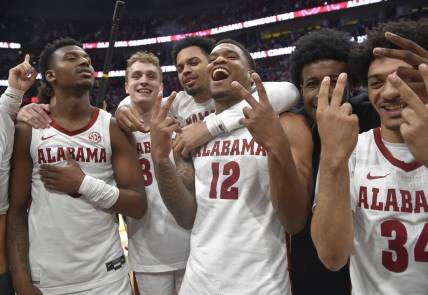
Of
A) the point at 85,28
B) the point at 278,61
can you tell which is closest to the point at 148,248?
the point at 278,61

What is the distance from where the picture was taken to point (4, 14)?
2214cm

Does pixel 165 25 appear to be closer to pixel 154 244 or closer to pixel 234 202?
pixel 154 244

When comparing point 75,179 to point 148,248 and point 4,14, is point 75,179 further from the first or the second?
point 4,14

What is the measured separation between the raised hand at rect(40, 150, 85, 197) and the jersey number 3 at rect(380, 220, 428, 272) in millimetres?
1525

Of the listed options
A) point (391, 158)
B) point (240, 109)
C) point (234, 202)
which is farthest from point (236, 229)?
point (391, 158)

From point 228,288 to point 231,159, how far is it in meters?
0.60

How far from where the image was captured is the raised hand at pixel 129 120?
2.33m

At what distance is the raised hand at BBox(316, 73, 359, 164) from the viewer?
51.2 inches

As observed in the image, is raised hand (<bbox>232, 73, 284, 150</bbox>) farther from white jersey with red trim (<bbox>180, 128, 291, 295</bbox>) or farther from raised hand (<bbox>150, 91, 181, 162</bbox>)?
raised hand (<bbox>150, 91, 181, 162</bbox>)

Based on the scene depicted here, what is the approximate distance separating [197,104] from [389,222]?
64.6 inches

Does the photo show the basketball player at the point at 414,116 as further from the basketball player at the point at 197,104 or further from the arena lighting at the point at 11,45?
the arena lighting at the point at 11,45

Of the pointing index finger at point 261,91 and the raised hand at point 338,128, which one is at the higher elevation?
the pointing index finger at point 261,91

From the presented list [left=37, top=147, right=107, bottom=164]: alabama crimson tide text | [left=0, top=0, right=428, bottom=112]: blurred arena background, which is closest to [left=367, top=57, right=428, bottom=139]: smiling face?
[left=37, top=147, right=107, bottom=164]: alabama crimson tide text

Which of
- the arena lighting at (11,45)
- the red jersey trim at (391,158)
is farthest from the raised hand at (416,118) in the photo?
the arena lighting at (11,45)
